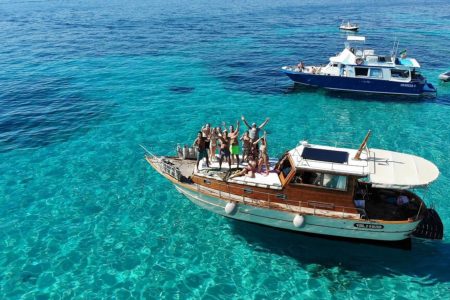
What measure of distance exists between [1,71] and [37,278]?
39.6 m

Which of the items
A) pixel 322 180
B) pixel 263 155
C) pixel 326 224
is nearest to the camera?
pixel 322 180

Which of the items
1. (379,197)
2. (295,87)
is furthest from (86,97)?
(379,197)

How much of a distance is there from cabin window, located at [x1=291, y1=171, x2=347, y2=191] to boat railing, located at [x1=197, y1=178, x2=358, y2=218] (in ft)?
2.88

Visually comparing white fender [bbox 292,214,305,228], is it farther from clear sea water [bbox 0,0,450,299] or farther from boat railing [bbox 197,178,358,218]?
clear sea water [bbox 0,0,450,299]

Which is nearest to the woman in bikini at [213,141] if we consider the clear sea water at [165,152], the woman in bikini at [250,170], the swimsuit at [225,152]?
the swimsuit at [225,152]

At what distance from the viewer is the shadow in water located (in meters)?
15.4

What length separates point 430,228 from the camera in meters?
16.0

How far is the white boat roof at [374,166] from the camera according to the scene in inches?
590

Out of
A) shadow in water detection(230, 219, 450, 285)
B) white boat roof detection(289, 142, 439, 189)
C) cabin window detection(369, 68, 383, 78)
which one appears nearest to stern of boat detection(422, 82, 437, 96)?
cabin window detection(369, 68, 383, 78)

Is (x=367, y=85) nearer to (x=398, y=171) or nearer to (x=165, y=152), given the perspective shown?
(x=398, y=171)

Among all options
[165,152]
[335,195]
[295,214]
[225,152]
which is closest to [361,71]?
[165,152]

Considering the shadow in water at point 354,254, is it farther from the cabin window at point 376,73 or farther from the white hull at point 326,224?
the cabin window at point 376,73

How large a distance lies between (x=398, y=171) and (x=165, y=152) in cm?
1522

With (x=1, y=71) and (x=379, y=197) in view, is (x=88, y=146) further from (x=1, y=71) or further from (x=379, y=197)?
(x=1, y=71)
